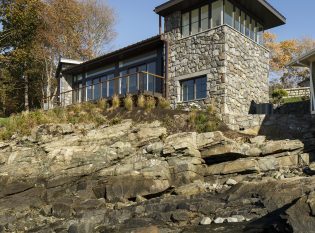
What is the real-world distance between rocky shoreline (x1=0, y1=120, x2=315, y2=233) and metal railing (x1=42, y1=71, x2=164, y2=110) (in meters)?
4.31

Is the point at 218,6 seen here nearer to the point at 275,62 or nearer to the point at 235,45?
the point at 235,45

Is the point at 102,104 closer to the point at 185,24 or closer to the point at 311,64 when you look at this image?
the point at 185,24

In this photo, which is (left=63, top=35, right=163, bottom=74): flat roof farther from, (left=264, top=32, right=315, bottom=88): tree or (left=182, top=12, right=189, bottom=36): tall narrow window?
(left=264, top=32, right=315, bottom=88): tree

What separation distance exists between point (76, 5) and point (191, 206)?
93.3 ft

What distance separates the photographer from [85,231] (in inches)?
432

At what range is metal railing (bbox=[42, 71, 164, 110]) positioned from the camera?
21812 millimetres

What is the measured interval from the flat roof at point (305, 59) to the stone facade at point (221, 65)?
307 centimetres

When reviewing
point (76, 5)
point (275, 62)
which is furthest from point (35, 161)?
point (275, 62)

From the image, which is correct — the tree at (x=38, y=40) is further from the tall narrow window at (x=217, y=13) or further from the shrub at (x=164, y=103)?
the tall narrow window at (x=217, y=13)

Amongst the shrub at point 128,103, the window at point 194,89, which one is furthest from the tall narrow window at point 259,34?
the shrub at point 128,103

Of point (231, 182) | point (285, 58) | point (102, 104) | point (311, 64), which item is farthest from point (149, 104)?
point (285, 58)

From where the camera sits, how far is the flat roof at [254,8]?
69.8 ft

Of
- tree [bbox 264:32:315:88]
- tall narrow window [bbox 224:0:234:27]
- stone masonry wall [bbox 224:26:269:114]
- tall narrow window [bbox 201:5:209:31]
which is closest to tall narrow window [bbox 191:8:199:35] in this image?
tall narrow window [bbox 201:5:209:31]

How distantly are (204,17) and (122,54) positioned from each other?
20.6 ft
